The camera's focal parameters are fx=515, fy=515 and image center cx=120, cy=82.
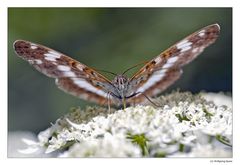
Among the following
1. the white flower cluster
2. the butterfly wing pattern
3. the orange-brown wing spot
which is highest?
the butterfly wing pattern

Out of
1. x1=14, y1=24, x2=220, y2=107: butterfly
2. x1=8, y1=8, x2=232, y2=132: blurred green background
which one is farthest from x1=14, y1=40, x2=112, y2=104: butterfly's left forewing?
x1=8, y1=8, x2=232, y2=132: blurred green background

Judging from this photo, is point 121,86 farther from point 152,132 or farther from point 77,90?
point 152,132

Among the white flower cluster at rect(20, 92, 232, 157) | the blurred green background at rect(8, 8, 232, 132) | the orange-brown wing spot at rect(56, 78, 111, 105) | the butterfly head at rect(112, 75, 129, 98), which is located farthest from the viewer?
the blurred green background at rect(8, 8, 232, 132)

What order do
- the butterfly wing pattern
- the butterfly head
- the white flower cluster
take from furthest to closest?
the butterfly head → the butterfly wing pattern → the white flower cluster

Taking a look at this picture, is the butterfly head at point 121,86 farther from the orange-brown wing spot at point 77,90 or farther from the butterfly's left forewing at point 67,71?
the orange-brown wing spot at point 77,90

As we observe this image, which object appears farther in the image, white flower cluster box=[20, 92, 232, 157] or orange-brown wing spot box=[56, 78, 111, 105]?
orange-brown wing spot box=[56, 78, 111, 105]

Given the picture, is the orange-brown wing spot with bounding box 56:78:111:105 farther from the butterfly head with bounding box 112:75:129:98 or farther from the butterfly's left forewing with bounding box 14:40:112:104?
the butterfly head with bounding box 112:75:129:98
